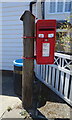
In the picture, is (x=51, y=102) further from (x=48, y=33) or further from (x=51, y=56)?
(x=48, y=33)

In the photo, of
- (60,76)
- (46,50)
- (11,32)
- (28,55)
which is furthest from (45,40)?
(11,32)

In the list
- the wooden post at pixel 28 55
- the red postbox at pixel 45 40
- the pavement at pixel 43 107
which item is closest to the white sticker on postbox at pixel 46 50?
the red postbox at pixel 45 40

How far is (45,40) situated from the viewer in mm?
2213

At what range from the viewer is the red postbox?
2.12 meters

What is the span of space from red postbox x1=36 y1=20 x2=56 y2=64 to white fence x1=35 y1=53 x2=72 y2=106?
0.50 m

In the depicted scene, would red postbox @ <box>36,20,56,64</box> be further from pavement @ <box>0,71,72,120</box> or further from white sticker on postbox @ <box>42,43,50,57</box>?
pavement @ <box>0,71,72,120</box>

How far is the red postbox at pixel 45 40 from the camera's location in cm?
212

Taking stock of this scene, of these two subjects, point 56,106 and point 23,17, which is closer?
point 23,17

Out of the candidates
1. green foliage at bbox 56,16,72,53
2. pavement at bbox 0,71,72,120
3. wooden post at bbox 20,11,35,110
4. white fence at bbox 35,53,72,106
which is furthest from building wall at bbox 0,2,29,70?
wooden post at bbox 20,11,35,110

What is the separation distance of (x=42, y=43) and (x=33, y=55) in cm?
27

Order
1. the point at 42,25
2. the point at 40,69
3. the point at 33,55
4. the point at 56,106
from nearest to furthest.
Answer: the point at 42,25 < the point at 33,55 < the point at 56,106 < the point at 40,69

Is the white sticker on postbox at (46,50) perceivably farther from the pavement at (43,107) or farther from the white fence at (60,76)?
the pavement at (43,107)

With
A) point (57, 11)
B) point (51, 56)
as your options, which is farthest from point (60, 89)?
point (57, 11)

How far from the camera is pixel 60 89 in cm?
292
